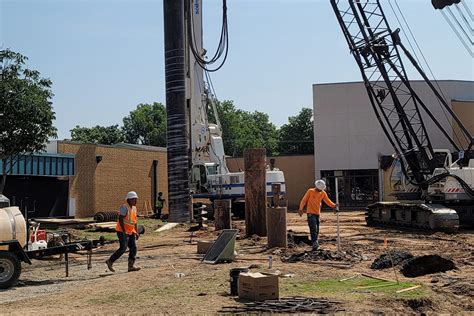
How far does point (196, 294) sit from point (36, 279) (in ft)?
15.2

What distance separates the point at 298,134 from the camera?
284 feet

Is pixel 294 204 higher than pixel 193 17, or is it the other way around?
pixel 193 17

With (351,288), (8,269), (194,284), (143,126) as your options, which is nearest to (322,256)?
(351,288)

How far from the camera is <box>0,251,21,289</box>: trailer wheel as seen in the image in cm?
1120

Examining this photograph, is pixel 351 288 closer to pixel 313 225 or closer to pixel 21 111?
pixel 313 225

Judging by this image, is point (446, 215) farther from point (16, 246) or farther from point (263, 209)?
point (16, 246)

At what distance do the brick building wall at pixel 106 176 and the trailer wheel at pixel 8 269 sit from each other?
24.1 metres

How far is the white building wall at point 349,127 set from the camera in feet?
148

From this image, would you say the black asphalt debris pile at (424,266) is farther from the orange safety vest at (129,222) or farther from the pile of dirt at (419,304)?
the orange safety vest at (129,222)

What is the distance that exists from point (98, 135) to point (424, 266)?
82.2 meters

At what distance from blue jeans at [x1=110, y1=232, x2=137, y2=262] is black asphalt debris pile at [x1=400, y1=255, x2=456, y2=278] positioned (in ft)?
17.6

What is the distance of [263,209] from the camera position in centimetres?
1831

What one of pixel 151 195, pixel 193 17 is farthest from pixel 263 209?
pixel 151 195

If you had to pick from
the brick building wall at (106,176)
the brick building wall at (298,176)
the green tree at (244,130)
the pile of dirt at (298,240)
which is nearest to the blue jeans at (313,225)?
the pile of dirt at (298,240)
